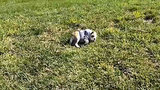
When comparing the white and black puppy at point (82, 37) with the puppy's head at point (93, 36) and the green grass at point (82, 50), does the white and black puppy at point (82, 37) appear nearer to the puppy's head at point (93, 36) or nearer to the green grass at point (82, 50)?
the puppy's head at point (93, 36)

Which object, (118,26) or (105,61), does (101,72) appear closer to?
(105,61)

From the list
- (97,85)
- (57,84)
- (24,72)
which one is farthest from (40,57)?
(97,85)

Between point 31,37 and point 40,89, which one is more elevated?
point 31,37

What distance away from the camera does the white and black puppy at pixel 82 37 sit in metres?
5.93

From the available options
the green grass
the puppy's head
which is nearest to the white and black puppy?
the puppy's head

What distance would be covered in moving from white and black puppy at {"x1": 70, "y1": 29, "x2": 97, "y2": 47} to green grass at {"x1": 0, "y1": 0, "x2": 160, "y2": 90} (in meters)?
0.11

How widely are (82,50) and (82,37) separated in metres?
0.31

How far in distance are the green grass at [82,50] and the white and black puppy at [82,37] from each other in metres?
0.11

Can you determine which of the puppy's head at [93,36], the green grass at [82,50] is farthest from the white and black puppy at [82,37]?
the green grass at [82,50]

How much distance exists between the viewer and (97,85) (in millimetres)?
4863

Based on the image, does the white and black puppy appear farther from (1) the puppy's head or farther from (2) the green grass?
(2) the green grass

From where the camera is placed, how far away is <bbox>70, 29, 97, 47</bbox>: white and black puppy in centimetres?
593

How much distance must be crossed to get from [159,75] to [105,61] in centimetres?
97

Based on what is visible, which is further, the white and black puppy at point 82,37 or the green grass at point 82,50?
the white and black puppy at point 82,37
